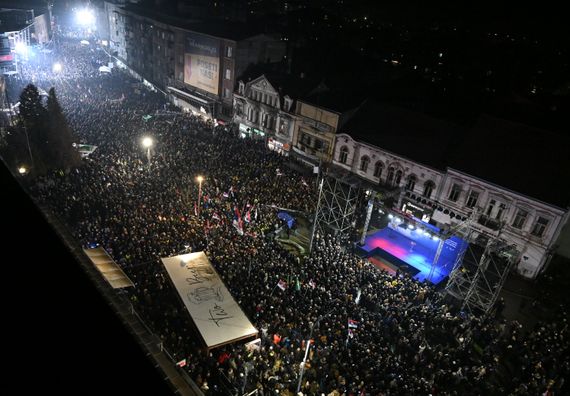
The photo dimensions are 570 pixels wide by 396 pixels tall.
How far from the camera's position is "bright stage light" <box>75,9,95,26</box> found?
311 feet

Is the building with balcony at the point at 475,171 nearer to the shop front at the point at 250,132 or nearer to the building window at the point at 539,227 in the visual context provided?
the building window at the point at 539,227

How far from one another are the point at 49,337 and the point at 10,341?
0.29 meters

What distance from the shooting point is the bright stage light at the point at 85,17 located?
94738 mm

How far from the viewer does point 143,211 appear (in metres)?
24.0

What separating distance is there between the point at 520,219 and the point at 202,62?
4142 centimetres

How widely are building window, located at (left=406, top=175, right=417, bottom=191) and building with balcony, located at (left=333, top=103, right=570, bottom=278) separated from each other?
80mm

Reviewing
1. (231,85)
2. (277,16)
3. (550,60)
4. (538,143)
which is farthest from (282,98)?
(550,60)

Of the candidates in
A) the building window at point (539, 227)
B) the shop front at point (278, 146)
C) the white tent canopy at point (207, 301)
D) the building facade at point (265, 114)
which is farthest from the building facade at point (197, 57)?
the building window at point (539, 227)

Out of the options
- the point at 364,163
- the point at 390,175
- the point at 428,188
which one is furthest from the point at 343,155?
the point at 428,188

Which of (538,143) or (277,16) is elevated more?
(277,16)

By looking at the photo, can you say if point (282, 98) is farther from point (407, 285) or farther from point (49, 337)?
point (49, 337)

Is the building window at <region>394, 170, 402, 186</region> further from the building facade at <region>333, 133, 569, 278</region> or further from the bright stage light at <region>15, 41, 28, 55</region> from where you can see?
the bright stage light at <region>15, 41, 28, 55</region>

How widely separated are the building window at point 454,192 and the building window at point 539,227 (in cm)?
551

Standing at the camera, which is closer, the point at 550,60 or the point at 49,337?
the point at 49,337
